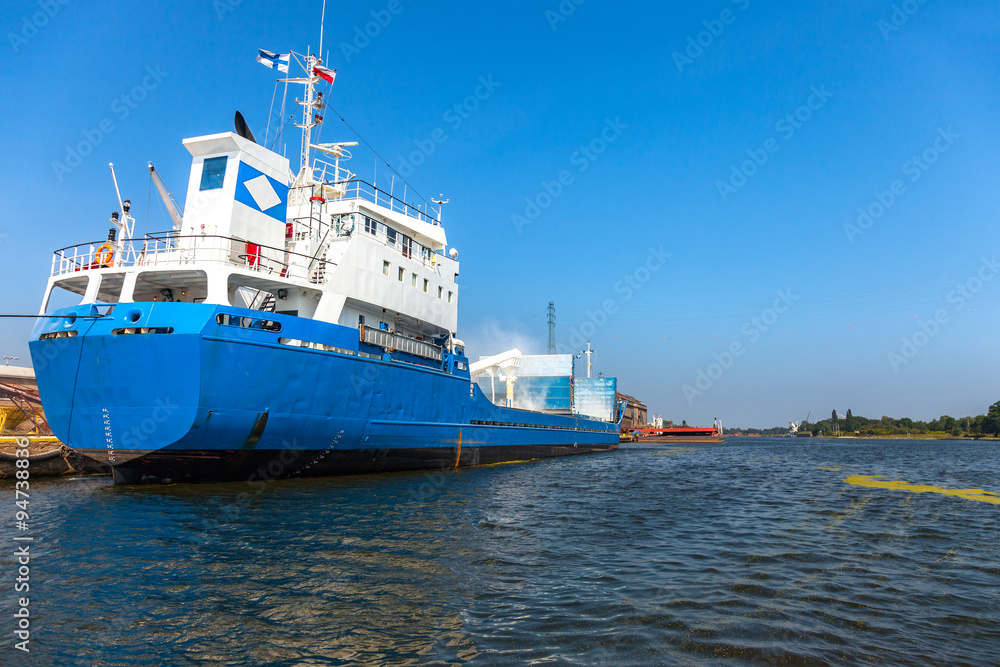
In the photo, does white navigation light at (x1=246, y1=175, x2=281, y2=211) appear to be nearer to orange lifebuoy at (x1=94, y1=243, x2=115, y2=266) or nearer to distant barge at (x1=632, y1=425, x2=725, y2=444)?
orange lifebuoy at (x1=94, y1=243, x2=115, y2=266)

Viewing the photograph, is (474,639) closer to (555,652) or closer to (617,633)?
(555,652)

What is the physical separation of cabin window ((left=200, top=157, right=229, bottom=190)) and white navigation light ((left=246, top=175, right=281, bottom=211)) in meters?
0.76

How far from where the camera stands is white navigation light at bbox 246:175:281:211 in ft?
53.2

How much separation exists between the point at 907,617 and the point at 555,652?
12.2 ft

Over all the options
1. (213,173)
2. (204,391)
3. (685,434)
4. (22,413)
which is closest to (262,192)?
(213,173)

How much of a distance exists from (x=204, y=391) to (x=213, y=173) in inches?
280

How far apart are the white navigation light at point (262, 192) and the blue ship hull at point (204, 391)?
4510 millimetres

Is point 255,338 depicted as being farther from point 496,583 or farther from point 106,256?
point 496,583

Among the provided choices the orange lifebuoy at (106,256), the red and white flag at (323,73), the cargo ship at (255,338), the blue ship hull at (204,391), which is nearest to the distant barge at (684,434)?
the cargo ship at (255,338)

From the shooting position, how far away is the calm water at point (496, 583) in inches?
177

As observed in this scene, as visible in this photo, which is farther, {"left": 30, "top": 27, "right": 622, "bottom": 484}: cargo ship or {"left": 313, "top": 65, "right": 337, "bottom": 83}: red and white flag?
{"left": 313, "top": 65, "right": 337, "bottom": 83}: red and white flag

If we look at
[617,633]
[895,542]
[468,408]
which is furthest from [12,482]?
[895,542]

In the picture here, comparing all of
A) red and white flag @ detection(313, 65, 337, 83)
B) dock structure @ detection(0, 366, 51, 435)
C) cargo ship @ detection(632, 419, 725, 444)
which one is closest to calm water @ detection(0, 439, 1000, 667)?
dock structure @ detection(0, 366, 51, 435)

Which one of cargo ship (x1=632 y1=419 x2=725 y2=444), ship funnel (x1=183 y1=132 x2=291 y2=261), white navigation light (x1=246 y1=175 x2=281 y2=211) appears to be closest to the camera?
ship funnel (x1=183 y1=132 x2=291 y2=261)
